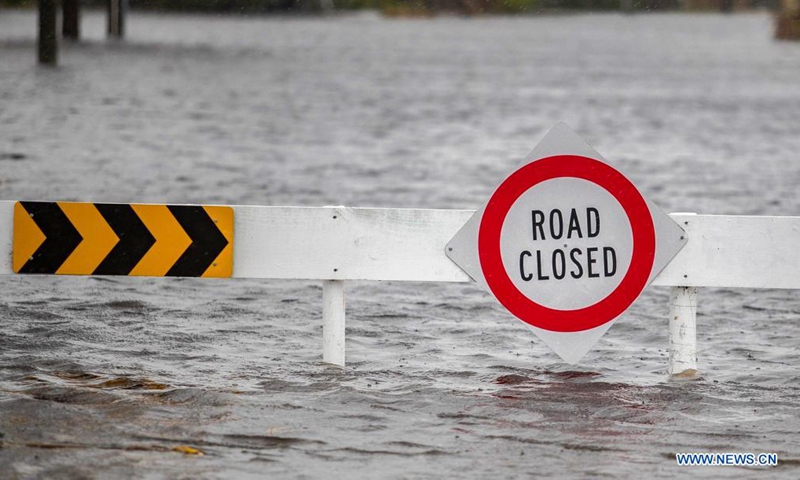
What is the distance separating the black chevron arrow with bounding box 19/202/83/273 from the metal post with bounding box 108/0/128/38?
44222 millimetres

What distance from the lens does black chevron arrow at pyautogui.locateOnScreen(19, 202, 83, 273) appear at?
24.4ft

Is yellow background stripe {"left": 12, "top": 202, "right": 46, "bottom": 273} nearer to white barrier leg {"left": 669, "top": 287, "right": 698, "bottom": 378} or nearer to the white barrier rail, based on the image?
the white barrier rail

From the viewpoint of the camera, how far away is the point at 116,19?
51.3 metres

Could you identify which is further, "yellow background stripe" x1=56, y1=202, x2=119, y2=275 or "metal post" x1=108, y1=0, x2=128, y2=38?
"metal post" x1=108, y1=0, x2=128, y2=38

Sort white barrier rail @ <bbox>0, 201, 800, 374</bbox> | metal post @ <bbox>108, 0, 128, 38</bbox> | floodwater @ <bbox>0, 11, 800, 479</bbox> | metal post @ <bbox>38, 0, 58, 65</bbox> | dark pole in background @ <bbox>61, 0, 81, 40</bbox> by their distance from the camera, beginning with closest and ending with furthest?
floodwater @ <bbox>0, 11, 800, 479</bbox> < white barrier rail @ <bbox>0, 201, 800, 374</bbox> < metal post @ <bbox>38, 0, 58, 65</bbox> < dark pole in background @ <bbox>61, 0, 81, 40</bbox> < metal post @ <bbox>108, 0, 128, 38</bbox>

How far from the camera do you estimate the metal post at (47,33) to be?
32.4 m

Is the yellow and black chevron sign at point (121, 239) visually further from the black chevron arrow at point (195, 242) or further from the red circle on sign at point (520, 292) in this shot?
the red circle on sign at point (520, 292)

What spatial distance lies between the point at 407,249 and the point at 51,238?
1.88 metres

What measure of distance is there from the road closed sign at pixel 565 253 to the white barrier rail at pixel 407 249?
12cm

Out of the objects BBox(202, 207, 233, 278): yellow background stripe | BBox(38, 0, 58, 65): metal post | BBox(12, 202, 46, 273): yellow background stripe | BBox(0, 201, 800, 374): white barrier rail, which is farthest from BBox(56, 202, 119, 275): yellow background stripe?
BBox(38, 0, 58, 65): metal post

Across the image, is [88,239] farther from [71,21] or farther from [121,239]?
[71,21]

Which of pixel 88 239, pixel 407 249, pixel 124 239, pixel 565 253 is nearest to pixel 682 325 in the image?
pixel 565 253

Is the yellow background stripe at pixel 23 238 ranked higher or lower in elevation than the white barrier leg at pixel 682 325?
higher

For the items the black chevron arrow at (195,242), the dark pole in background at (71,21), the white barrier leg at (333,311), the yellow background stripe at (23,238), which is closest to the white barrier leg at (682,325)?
the white barrier leg at (333,311)
